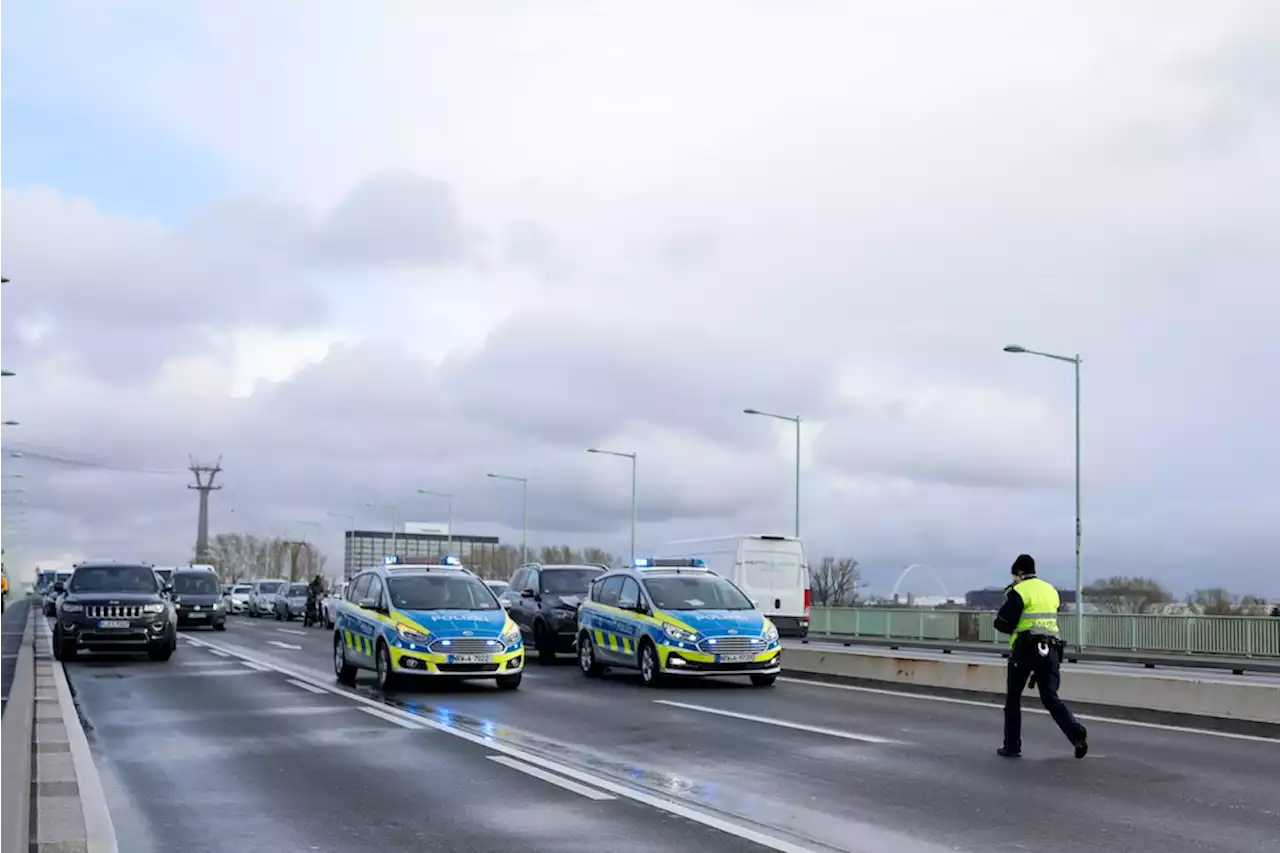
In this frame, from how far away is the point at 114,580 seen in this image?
85.5ft

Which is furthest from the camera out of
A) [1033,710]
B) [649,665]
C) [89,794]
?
[649,665]

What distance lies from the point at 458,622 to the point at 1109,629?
77.4 feet

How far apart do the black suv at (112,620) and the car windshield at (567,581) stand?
22.6 ft

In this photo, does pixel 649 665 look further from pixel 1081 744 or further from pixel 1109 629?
pixel 1109 629

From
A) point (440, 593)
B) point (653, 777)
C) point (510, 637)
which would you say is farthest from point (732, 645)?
point (653, 777)

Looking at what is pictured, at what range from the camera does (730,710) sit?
53.4 feet

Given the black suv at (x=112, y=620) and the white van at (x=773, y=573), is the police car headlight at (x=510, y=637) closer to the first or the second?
the black suv at (x=112, y=620)

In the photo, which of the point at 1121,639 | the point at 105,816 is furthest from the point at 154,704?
the point at 1121,639

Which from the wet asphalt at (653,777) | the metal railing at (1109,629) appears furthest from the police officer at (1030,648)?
the metal railing at (1109,629)

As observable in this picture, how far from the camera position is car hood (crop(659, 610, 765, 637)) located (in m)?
19.5

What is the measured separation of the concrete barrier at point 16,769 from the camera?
7139mm

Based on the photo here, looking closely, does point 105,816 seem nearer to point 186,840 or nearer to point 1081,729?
point 186,840

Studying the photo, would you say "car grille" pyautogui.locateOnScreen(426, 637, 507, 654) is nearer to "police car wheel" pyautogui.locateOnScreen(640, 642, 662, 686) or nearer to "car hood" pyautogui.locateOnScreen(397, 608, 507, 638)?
"car hood" pyautogui.locateOnScreen(397, 608, 507, 638)

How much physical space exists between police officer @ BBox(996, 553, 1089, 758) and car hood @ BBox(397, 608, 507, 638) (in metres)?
8.41
